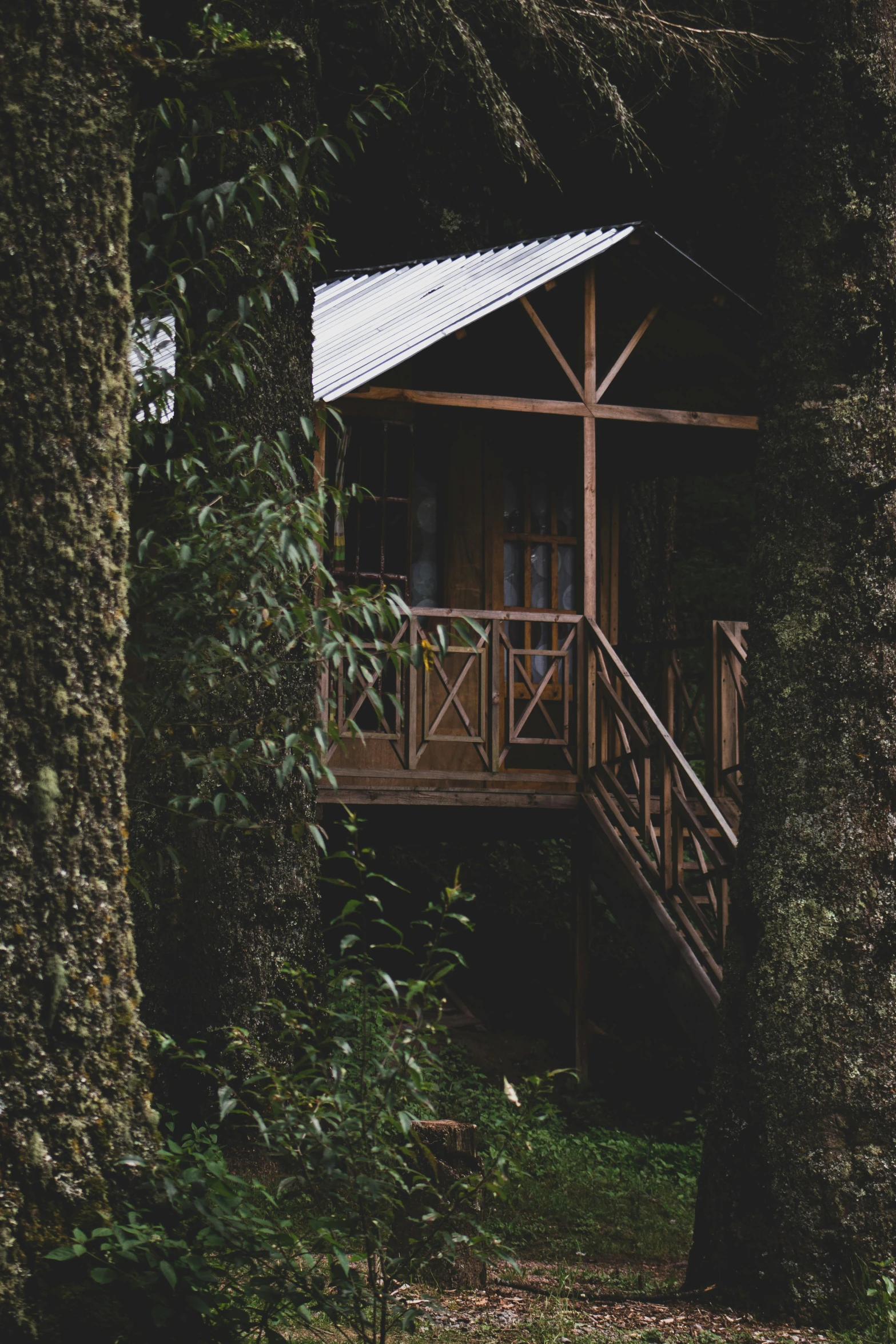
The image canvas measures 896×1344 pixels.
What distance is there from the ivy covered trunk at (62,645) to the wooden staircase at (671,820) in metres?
5.52

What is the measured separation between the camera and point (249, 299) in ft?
14.5

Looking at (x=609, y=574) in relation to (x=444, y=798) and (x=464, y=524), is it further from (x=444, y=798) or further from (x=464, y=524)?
(x=444, y=798)

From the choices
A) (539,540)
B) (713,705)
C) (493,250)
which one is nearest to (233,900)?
(713,705)

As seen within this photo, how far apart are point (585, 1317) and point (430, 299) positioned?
26.0ft

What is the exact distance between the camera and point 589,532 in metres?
10.6

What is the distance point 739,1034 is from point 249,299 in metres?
3.57

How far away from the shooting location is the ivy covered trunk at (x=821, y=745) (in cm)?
575

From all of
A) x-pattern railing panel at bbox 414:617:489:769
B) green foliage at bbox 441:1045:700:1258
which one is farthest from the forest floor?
x-pattern railing panel at bbox 414:617:489:769

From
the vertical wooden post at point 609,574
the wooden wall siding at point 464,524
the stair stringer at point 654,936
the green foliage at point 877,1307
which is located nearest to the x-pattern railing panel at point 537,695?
the stair stringer at point 654,936

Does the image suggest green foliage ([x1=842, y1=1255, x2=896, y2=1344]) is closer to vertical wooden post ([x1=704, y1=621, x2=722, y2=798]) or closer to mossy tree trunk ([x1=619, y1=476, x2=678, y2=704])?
vertical wooden post ([x1=704, y1=621, x2=722, y2=798])

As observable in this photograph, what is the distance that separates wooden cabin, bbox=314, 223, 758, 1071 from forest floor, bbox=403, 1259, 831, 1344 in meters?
2.76

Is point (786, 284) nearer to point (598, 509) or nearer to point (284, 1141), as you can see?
point (284, 1141)

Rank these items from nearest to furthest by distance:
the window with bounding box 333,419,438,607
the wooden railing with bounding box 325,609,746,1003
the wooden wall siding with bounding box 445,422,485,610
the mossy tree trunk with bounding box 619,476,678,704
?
the wooden railing with bounding box 325,609,746,1003 < the window with bounding box 333,419,438,607 < the wooden wall siding with bounding box 445,422,485,610 < the mossy tree trunk with bounding box 619,476,678,704

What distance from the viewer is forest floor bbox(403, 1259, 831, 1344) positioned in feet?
17.2
